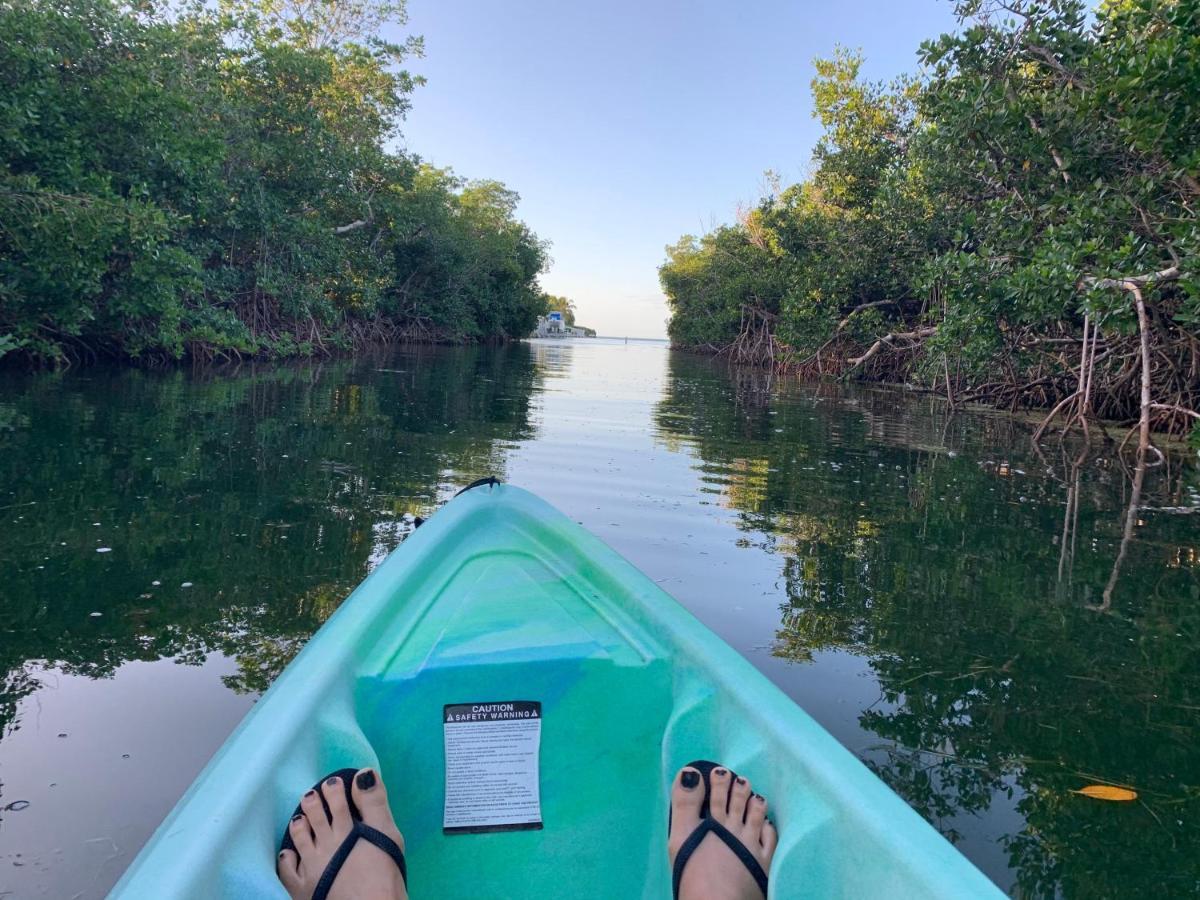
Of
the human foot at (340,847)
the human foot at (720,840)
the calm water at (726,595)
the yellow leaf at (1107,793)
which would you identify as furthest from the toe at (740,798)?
the yellow leaf at (1107,793)

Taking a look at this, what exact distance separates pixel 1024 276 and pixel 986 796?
6363mm

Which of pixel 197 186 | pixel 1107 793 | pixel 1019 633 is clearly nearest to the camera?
pixel 1107 793

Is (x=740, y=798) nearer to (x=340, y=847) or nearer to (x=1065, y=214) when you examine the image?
(x=340, y=847)

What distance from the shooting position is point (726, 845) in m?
1.37

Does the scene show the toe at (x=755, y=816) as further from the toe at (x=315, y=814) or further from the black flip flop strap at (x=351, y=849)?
the toe at (x=315, y=814)

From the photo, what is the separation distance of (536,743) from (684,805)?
0.38 m

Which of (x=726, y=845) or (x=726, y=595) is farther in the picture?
(x=726, y=595)

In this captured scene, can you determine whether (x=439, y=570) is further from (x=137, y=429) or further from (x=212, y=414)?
(x=212, y=414)

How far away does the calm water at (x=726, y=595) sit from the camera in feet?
6.13

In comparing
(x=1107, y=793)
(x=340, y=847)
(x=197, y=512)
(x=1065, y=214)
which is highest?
(x=1065, y=214)

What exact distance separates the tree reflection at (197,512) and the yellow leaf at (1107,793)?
235 cm

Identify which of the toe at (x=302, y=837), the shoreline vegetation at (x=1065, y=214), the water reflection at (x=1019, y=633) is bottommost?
the water reflection at (x=1019, y=633)

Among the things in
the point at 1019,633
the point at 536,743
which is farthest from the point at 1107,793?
the point at 536,743

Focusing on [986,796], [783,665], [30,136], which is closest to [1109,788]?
[986,796]
